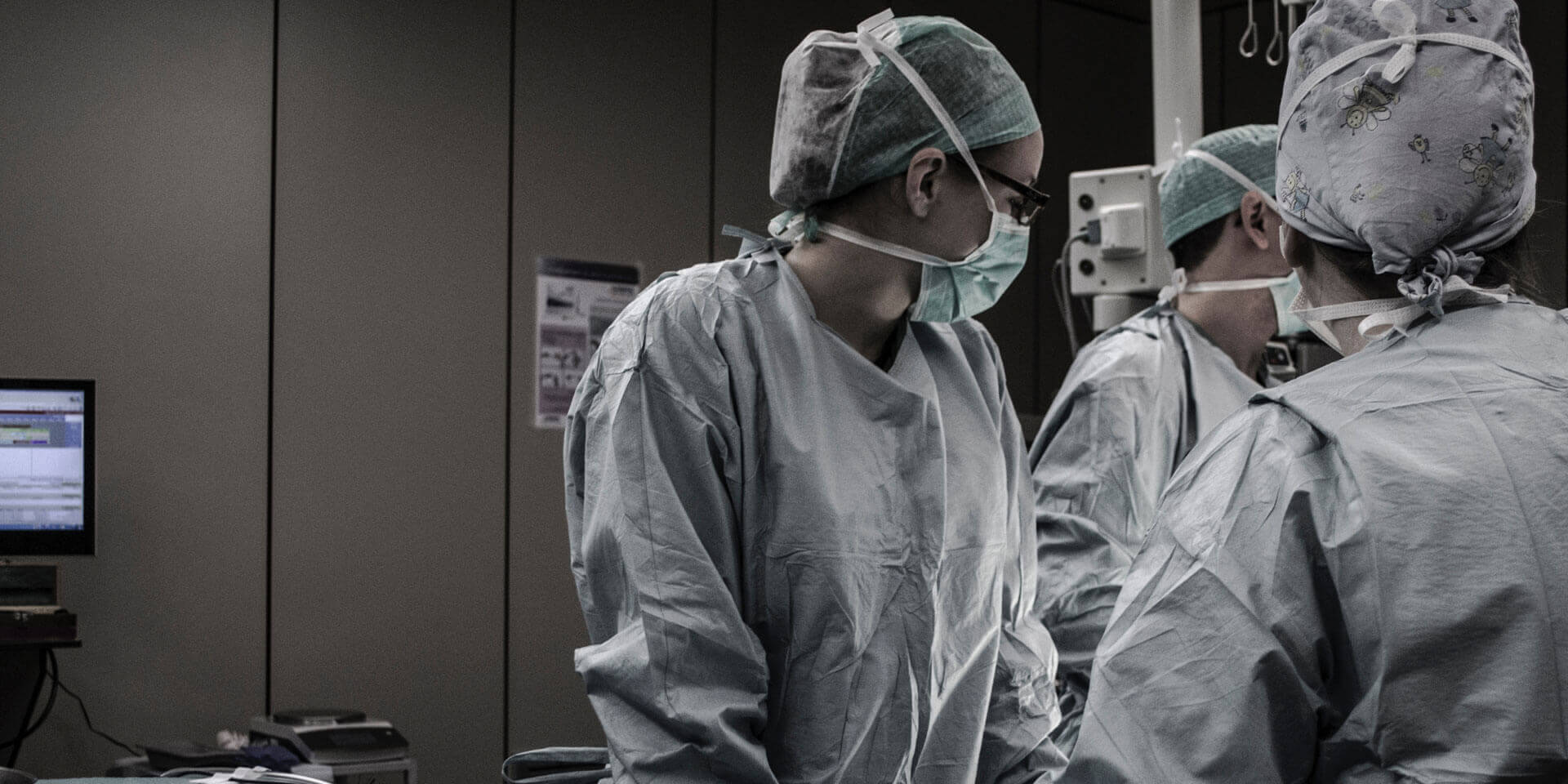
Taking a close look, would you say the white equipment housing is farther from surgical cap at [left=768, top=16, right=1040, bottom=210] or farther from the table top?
the table top

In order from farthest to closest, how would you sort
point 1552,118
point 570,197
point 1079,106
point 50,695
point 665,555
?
point 1079,106 → point 1552,118 → point 570,197 → point 50,695 → point 665,555

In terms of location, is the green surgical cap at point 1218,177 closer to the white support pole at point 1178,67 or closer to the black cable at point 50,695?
the white support pole at point 1178,67

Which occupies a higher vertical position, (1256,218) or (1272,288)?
(1256,218)

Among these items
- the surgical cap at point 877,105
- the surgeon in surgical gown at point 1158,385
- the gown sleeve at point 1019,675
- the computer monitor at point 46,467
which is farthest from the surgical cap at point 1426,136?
the computer monitor at point 46,467

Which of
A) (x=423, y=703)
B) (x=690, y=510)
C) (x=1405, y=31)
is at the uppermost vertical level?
(x=1405, y=31)

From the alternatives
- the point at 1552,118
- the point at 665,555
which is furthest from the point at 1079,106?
the point at 665,555

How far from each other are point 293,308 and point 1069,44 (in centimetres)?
310

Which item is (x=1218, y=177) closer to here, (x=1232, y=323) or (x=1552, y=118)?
(x=1232, y=323)

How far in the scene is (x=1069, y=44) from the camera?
17.0 feet

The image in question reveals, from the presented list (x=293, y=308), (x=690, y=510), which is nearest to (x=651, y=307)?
(x=690, y=510)

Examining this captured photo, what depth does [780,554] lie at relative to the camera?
1.28m

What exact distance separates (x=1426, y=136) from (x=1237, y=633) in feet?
1.11

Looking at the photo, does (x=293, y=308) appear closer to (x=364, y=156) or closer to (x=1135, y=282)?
(x=364, y=156)

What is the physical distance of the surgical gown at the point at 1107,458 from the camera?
1.83 metres
